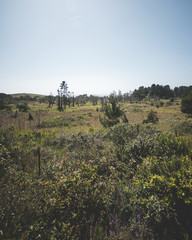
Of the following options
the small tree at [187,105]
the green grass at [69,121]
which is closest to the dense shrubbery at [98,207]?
the green grass at [69,121]

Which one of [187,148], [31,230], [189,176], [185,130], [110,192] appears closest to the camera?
[31,230]

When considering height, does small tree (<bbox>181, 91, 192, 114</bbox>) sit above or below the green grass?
above

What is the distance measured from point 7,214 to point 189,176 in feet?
12.9

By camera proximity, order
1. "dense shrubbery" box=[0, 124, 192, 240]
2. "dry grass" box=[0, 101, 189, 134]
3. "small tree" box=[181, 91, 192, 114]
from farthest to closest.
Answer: "small tree" box=[181, 91, 192, 114] < "dry grass" box=[0, 101, 189, 134] < "dense shrubbery" box=[0, 124, 192, 240]

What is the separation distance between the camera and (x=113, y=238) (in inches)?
88.7

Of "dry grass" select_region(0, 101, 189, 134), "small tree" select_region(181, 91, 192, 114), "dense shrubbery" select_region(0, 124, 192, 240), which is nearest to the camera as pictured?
"dense shrubbery" select_region(0, 124, 192, 240)

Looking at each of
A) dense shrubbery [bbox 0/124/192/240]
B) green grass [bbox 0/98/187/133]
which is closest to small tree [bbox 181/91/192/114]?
green grass [bbox 0/98/187/133]

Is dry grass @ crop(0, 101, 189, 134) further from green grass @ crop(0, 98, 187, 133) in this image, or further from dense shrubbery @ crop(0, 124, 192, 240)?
dense shrubbery @ crop(0, 124, 192, 240)

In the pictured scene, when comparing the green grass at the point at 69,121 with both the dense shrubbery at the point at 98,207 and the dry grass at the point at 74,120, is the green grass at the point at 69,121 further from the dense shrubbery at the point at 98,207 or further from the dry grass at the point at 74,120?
the dense shrubbery at the point at 98,207

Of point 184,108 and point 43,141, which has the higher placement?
point 184,108

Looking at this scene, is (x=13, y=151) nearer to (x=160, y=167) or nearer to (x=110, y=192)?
(x=110, y=192)

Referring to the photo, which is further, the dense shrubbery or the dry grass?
the dry grass

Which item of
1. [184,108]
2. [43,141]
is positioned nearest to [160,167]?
[43,141]

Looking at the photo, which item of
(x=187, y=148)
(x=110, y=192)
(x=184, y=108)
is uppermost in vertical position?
(x=184, y=108)
